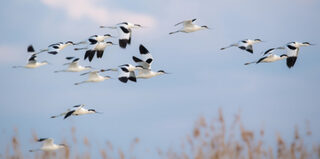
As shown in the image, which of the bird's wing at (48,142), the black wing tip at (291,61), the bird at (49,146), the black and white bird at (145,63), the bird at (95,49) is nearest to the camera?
the bird at (49,146)

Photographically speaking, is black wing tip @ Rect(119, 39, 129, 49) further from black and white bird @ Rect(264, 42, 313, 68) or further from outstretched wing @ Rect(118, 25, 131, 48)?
black and white bird @ Rect(264, 42, 313, 68)

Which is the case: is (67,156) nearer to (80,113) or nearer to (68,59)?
(80,113)

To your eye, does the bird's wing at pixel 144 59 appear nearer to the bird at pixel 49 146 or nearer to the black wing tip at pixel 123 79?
the black wing tip at pixel 123 79

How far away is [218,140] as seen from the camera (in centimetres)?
633

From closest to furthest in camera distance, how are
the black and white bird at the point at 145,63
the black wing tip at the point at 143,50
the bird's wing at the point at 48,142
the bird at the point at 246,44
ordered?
the bird's wing at the point at 48,142 < the black and white bird at the point at 145,63 < the bird at the point at 246,44 < the black wing tip at the point at 143,50

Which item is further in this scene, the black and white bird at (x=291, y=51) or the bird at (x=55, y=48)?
the bird at (x=55, y=48)

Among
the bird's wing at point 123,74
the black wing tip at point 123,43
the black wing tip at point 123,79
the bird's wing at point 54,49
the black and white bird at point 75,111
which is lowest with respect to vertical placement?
the black and white bird at point 75,111

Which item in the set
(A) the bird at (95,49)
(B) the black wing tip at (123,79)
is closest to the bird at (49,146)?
(B) the black wing tip at (123,79)

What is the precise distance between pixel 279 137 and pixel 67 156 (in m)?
2.57

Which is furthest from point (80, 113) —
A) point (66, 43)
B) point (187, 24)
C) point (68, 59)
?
point (187, 24)

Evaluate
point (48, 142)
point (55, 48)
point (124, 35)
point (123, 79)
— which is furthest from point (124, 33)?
point (48, 142)

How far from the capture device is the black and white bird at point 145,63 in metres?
11.9

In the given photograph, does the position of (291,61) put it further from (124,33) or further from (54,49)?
(54,49)

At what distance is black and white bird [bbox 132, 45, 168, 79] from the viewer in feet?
39.1
